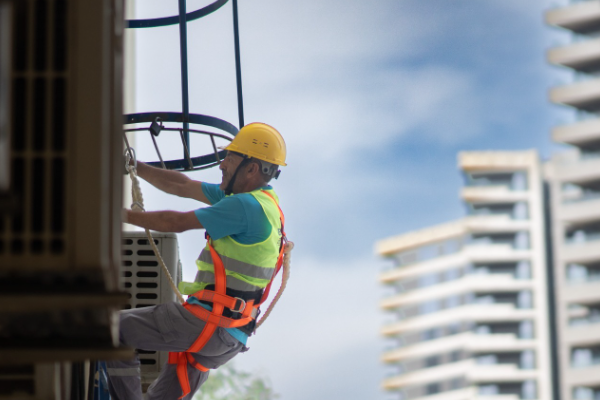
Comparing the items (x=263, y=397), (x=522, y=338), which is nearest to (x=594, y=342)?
(x=522, y=338)

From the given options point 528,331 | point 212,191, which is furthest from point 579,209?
point 212,191

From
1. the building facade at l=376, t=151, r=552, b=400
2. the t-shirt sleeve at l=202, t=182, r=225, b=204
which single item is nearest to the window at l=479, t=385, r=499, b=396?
the building facade at l=376, t=151, r=552, b=400

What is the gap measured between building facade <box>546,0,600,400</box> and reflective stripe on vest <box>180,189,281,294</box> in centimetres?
7097

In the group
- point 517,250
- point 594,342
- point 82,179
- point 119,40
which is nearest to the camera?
point 82,179

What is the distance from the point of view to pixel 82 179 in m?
1.59

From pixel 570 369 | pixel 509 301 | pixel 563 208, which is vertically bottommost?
pixel 570 369

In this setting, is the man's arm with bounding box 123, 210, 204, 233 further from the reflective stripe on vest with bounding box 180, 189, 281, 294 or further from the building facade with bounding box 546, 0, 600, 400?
the building facade with bounding box 546, 0, 600, 400

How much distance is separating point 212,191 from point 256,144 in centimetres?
52

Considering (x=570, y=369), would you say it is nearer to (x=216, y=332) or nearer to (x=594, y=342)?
(x=594, y=342)

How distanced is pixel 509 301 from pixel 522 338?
464 centimetres

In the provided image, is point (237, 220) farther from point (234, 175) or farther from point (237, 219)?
A: point (234, 175)

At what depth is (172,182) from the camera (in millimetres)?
4762

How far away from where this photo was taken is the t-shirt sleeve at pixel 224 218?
4.14 metres

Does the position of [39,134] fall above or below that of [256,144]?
below
